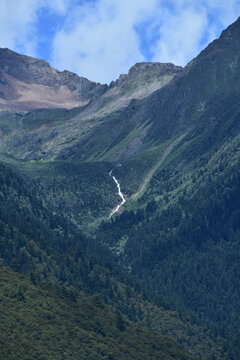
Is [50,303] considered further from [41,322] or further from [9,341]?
[9,341]

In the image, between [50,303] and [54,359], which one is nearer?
[54,359]

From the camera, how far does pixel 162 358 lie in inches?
7854

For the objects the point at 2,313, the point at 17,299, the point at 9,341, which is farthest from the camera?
the point at 17,299

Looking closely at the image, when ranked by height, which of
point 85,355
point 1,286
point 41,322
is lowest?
point 85,355

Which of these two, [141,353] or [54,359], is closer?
[54,359]

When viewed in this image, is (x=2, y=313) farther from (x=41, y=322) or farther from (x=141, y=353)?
(x=141, y=353)

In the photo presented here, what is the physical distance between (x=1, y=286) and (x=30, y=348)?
102 feet

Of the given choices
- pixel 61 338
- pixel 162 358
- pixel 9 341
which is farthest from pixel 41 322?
pixel 162 358

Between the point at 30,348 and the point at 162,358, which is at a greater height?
the point at 30,348

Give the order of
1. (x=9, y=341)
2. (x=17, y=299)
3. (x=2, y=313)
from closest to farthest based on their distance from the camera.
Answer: (x=9, y=341), (x=2, y=313), (x=17, y=299)

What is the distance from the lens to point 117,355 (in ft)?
617

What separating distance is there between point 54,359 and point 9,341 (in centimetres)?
1167

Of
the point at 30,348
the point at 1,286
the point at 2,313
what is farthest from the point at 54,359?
the point at 1,286

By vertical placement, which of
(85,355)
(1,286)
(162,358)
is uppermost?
(1,286)
